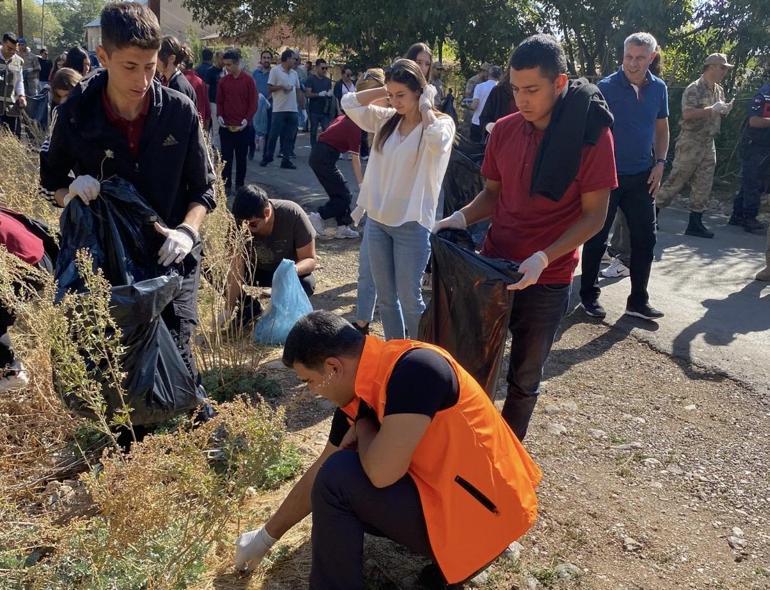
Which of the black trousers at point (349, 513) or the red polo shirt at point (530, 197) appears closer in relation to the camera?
the black trousers at point (349, 513)

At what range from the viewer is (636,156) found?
198 inches

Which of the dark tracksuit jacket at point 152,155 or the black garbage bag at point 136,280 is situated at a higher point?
the dark tracksuit jacket at point 152,155

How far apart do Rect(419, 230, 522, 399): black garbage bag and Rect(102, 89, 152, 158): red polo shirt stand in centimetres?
120

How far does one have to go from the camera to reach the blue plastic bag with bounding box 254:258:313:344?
4.24 m

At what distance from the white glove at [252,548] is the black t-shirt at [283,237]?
7.54 feet

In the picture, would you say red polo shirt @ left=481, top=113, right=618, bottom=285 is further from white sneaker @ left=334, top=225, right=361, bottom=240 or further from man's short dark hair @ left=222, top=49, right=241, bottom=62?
man's short dark hair @ left=222, top=49, right=241, bottom=62

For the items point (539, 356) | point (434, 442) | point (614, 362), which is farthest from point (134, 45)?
point (614, 362)

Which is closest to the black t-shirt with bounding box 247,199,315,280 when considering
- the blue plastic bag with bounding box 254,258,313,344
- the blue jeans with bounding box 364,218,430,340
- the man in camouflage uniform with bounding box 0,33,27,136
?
the blue plastic bag with bounding box 254,258,313,344

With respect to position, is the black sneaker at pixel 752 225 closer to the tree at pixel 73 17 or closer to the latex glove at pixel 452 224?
the latex glove at pixel 452 224

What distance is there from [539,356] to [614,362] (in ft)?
6.24

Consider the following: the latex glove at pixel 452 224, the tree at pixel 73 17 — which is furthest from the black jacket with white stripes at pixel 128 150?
the tree at pixel 73 17

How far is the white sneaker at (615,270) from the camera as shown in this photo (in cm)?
620

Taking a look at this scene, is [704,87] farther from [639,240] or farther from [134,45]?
[134,45]

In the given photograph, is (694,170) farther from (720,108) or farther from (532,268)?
(532,268)
